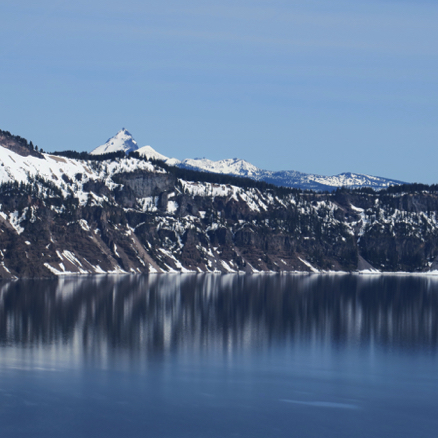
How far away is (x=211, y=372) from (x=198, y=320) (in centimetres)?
5042

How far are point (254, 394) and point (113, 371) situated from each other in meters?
20.0

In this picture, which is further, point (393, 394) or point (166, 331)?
point (166, 331)

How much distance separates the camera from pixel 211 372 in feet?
298

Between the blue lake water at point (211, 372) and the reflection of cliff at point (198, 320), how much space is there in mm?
394

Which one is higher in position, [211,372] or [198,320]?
[198,320]

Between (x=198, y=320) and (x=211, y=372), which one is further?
(x=198, y=320)

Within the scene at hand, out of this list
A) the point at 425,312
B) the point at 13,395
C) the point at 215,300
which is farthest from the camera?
the point at 215,300

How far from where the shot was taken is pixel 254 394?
80.1m

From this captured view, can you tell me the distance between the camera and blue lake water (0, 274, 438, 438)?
6844 cm

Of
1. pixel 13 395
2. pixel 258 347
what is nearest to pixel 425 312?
pixel 258 347

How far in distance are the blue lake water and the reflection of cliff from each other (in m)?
0.39

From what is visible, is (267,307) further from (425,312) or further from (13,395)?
(13,395)

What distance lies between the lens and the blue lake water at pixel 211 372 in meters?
68.4

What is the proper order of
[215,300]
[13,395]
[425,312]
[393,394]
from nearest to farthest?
[13,395] → [393,394] → [425,312] → [215,300]
